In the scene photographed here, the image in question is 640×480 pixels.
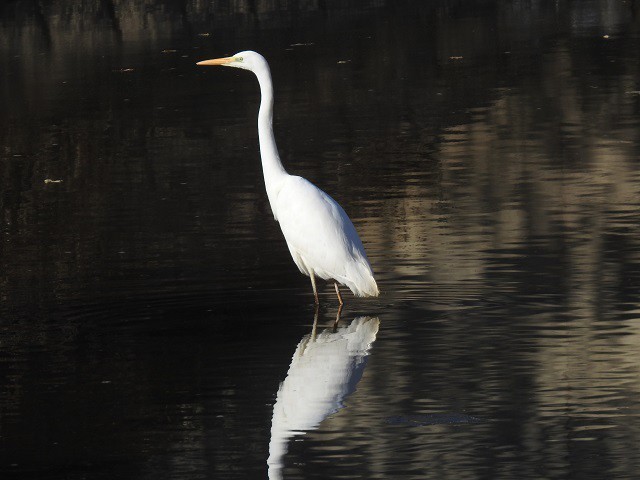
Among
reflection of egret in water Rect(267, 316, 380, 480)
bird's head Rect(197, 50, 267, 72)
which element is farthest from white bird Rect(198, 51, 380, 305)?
bird's head Rect(197, 50, 267, 72)

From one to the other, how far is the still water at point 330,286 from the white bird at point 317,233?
28 cm

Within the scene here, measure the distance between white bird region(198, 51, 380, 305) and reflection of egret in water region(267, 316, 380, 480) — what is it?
1.46 ft

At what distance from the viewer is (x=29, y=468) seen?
793cm

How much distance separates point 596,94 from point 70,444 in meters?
15.8

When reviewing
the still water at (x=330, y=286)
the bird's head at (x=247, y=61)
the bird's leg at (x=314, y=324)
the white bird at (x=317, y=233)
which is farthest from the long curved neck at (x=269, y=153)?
the bird's leg at (x=314, y=324)

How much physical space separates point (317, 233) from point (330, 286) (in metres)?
0.96

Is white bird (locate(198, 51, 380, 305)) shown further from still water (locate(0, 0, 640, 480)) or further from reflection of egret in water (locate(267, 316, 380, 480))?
reflection of egret in water (locate(267, 316, 380, 480))

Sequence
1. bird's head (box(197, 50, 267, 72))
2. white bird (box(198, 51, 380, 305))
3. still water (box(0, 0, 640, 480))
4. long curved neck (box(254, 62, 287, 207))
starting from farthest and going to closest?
bird's head (box(197, 50, 267, 72)) < long curved neck (box(254, 62, 287, 207)) < white bird (box(198, 51, 380, 305)) < still water (box(0, 0, 640, 480))

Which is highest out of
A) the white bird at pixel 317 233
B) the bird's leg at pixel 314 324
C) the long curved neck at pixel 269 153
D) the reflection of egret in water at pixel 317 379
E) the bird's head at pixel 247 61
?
the bird's head at pixel 247 61

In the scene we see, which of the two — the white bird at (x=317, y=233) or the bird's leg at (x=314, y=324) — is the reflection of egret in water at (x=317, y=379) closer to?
the bird's leg at (x=314, y=324)

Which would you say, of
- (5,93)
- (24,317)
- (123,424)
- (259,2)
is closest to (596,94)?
(5,93)

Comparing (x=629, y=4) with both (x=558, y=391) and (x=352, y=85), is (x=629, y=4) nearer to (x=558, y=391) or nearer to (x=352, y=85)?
(x=352, y=85)

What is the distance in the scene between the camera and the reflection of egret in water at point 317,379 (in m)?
8.35

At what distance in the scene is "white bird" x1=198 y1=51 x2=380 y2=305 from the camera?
11406mm
